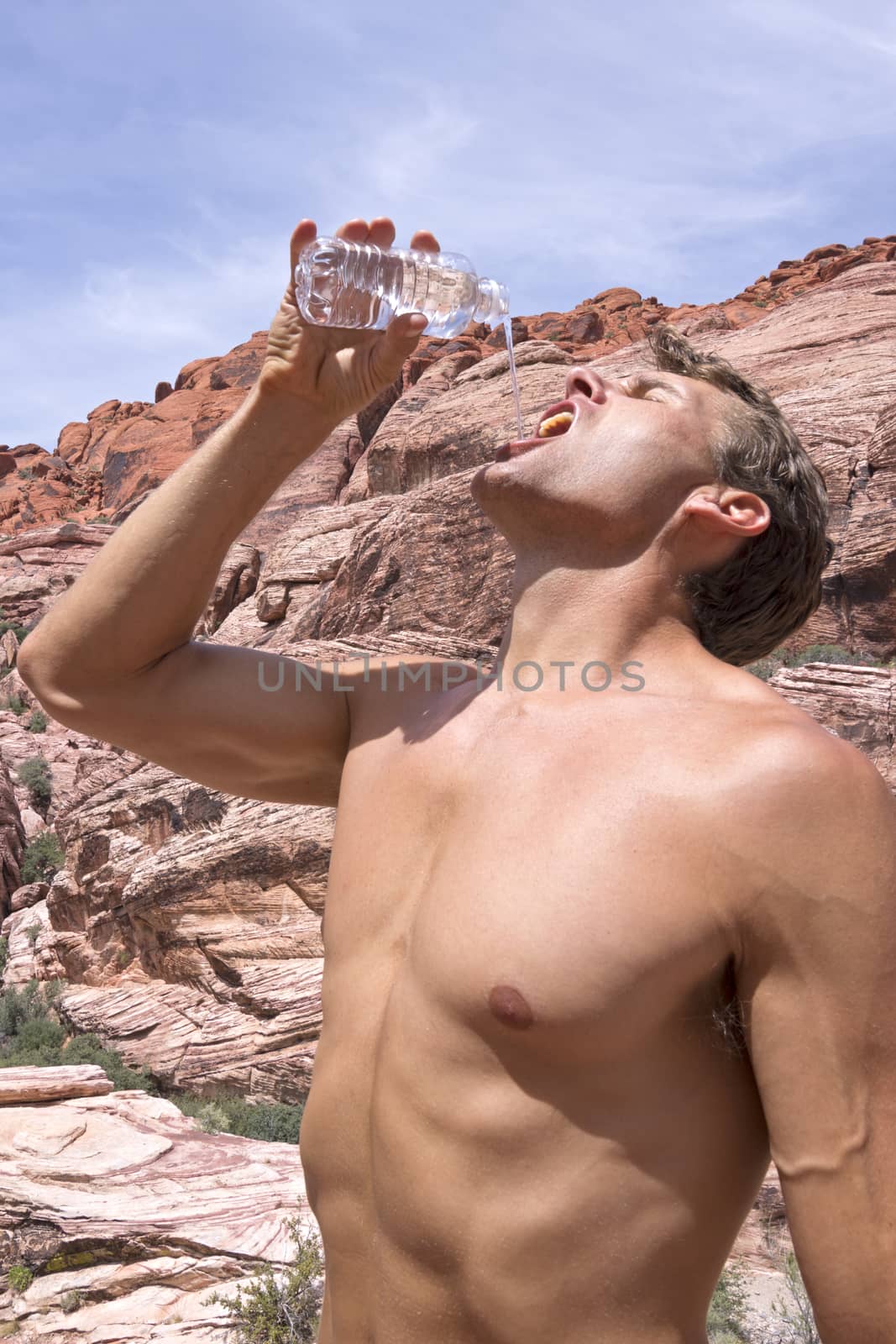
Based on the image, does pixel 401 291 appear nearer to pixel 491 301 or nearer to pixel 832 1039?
pixel 491 301

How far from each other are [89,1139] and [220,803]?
207 inches

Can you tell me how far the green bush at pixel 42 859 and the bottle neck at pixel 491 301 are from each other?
18267 mm

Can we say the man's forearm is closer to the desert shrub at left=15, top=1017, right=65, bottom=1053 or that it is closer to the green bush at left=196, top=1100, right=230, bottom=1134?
the green bush at left=196, top=1100, right=230, bottom=1134

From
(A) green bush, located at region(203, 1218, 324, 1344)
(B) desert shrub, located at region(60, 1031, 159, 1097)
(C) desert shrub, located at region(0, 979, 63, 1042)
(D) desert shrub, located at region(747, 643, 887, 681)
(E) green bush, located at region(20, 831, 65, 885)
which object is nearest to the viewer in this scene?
(A) green bush, located at region(203, 1218, 324, 1344)

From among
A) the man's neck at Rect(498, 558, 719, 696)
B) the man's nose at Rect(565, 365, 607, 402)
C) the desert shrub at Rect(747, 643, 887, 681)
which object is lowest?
the desert shrub at Rect(747, 643, 887, 681)

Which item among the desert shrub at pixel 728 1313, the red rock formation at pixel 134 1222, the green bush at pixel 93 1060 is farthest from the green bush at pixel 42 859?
the desert shrub at pixel 728 1313

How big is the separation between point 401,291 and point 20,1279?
5.18 m

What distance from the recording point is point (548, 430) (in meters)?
2.15

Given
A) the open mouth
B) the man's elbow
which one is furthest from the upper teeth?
the man's elbow

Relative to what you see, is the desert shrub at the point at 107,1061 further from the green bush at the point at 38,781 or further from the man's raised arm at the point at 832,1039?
the green bush at the point at 38,781

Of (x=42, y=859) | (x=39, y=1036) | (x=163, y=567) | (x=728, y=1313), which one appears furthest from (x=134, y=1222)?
(x=42, y=859)

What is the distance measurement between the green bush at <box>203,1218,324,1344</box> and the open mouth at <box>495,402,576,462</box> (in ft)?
13.5

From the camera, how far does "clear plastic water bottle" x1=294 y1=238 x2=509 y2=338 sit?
2391 millimetres

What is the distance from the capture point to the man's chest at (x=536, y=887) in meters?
1.41
